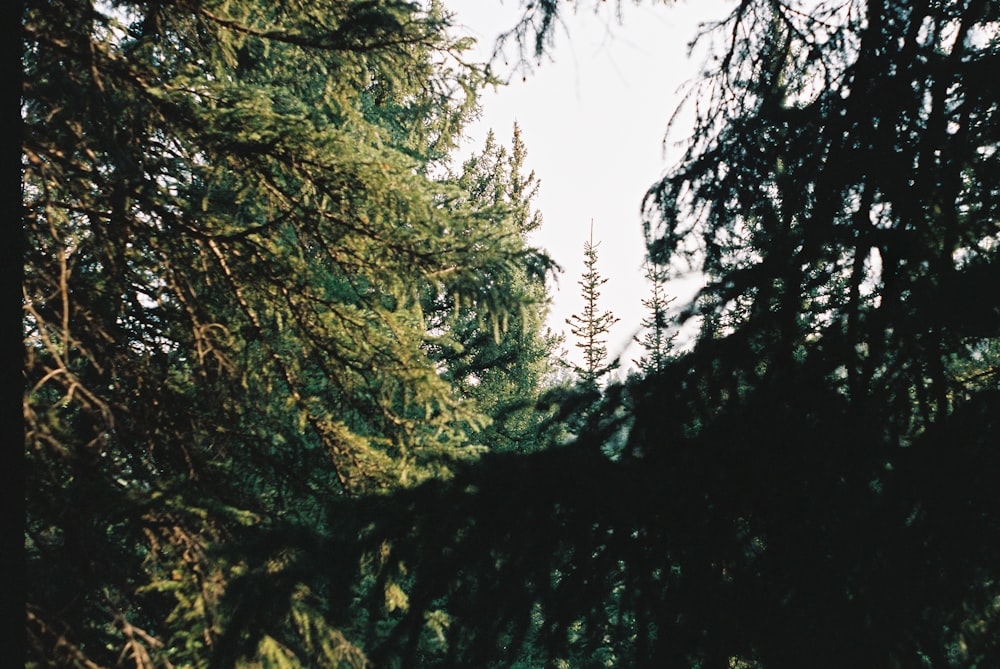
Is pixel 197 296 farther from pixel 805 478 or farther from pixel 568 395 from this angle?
pixel 805 478

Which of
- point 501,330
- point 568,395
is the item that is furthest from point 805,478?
point 501,330

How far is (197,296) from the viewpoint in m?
4.74

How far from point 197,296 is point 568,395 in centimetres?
357

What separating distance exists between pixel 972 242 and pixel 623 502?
1637mm

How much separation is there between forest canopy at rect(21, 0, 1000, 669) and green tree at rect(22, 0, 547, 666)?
0.11 ft

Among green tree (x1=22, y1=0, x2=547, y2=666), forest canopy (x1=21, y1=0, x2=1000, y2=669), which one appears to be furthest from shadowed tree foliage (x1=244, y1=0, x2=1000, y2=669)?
green tree (x1=22, y1=0, x2=547, y2=666)

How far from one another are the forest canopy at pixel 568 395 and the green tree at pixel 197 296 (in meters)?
0.03

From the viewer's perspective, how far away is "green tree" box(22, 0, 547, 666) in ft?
12.0

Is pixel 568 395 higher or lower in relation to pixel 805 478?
higher

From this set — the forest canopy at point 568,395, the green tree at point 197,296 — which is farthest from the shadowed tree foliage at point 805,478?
the green tree at point 197,296

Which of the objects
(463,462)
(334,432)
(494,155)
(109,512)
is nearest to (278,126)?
(334,432)

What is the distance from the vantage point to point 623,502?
6.29 feet

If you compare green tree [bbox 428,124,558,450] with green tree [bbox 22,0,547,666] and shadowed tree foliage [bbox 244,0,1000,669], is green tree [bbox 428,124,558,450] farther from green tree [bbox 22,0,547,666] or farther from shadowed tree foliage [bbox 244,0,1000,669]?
shadowed tree foliage [bbox 244,0,1000,669]

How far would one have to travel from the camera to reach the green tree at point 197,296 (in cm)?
366
